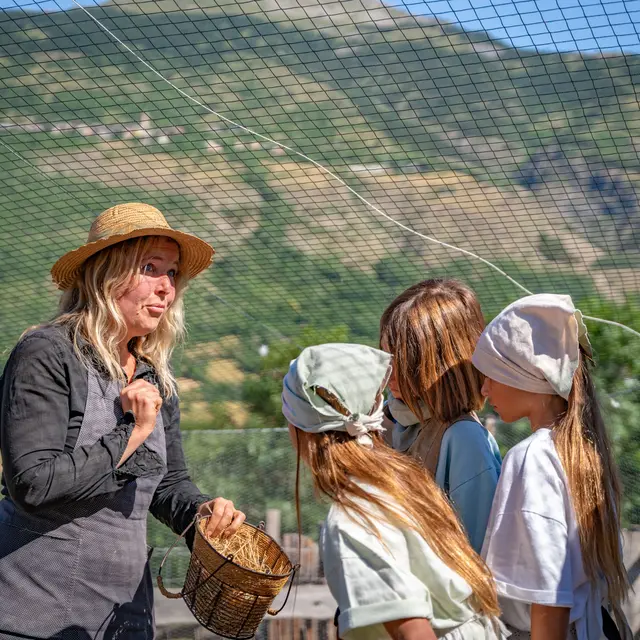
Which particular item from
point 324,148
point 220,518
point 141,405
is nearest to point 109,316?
point 141,405

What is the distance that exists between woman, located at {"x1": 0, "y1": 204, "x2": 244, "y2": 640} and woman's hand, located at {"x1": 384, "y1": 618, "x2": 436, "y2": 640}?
565 mm

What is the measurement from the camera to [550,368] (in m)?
1.68

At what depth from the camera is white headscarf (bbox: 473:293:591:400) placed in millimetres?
1685

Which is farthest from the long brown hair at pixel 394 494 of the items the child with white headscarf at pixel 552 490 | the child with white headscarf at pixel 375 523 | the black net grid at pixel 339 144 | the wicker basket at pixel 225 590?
the black net grid at pixel 339 144

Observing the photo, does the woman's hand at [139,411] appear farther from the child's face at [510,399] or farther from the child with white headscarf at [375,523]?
the child's face at [510,399]

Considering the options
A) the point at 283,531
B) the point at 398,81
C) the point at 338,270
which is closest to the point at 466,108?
the point at 398,81

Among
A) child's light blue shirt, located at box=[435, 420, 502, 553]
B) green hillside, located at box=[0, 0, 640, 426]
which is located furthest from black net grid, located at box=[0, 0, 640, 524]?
child's light blue shirt, located at box=[435, 420, 502, 553]

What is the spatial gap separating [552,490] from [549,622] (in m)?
0.22

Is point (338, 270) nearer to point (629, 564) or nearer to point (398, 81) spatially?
point (398, 81)

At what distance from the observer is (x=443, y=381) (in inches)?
73.0

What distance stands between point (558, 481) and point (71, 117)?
232 centimetres

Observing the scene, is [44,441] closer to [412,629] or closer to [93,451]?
[93,451]

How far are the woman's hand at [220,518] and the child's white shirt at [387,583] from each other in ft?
1.43

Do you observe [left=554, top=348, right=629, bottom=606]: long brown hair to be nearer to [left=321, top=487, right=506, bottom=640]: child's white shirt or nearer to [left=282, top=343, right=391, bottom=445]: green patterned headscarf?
[left=321, top=487, right=506, bottom=640]: child's white shirt
